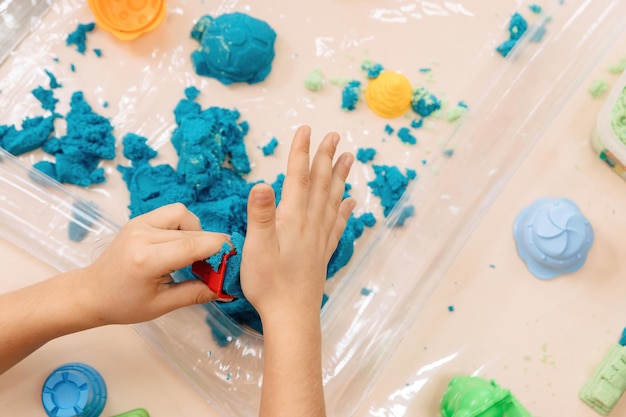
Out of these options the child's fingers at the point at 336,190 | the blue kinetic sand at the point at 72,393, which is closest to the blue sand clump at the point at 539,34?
the child's fingers at the point at 336,190

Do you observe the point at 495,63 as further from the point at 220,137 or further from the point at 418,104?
the point at 220,137

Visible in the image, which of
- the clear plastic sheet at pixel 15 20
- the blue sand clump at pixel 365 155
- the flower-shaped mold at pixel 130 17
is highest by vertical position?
the blue sand clump at pixel 365 155

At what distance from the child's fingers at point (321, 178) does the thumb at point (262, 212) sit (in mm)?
82

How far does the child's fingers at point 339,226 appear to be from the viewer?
0.70 metres

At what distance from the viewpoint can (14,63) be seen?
2.96 ft

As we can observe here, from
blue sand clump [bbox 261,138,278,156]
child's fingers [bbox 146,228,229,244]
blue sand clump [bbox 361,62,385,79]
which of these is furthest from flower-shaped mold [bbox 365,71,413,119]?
child's fingers [bbox 146,228,229,244]

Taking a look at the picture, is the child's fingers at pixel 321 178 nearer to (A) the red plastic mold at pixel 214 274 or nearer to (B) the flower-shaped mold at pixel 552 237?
(A) the red plastic mold at pixel 214 274

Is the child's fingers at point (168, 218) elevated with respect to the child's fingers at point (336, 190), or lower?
lower

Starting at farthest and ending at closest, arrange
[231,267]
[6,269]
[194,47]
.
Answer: [194,47] → [6,269] → [231,267]

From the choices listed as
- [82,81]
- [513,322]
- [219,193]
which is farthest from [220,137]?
[513,322]

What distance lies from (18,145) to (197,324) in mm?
359

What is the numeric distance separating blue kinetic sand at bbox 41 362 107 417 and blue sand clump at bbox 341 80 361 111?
0.51 metres

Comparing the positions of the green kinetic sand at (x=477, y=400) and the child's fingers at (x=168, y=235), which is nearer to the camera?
the child's fingers at (x=168, y=235)

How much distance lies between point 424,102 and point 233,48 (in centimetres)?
29
